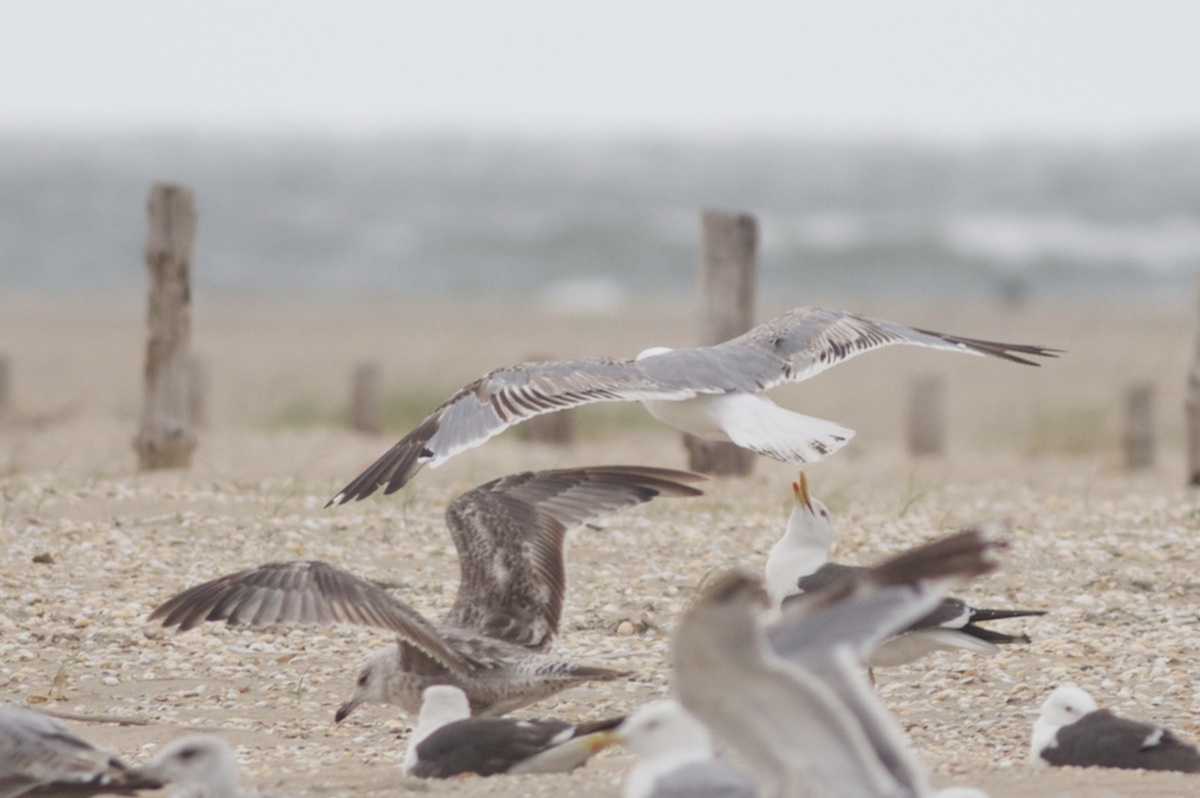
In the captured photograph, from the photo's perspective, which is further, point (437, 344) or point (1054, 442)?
point (437, 344)

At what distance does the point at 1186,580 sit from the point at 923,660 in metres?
1.49

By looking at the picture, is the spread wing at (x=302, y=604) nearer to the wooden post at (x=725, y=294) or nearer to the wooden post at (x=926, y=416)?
the wooden post at (x=725, y=294)

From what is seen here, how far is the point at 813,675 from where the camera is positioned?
2973 millimetres

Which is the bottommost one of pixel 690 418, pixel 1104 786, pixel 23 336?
pixel 23 336

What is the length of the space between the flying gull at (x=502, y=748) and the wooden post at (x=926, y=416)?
9.33m

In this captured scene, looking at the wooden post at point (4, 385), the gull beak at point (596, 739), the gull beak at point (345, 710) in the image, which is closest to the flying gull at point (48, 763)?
the gull beak at point (345, 710)

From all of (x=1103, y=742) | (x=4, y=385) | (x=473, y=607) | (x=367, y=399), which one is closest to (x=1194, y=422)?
(x=1103, y=742)

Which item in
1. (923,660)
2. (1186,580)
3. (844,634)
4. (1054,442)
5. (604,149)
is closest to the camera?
(844,634)

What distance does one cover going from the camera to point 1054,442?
1421 centimetres

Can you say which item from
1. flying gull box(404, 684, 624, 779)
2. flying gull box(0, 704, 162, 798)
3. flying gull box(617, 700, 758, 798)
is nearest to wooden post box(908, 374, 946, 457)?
flying gull box(404, 684, 624, 779)

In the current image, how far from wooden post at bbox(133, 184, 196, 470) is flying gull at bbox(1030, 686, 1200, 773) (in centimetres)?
629

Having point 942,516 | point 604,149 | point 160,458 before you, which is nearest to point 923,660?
point 942,516

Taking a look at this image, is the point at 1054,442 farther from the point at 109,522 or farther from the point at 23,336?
A: the point at 23,336

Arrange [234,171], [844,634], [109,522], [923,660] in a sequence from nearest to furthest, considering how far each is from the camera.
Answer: [844,634], [923,660], [109,522], [234,171]
